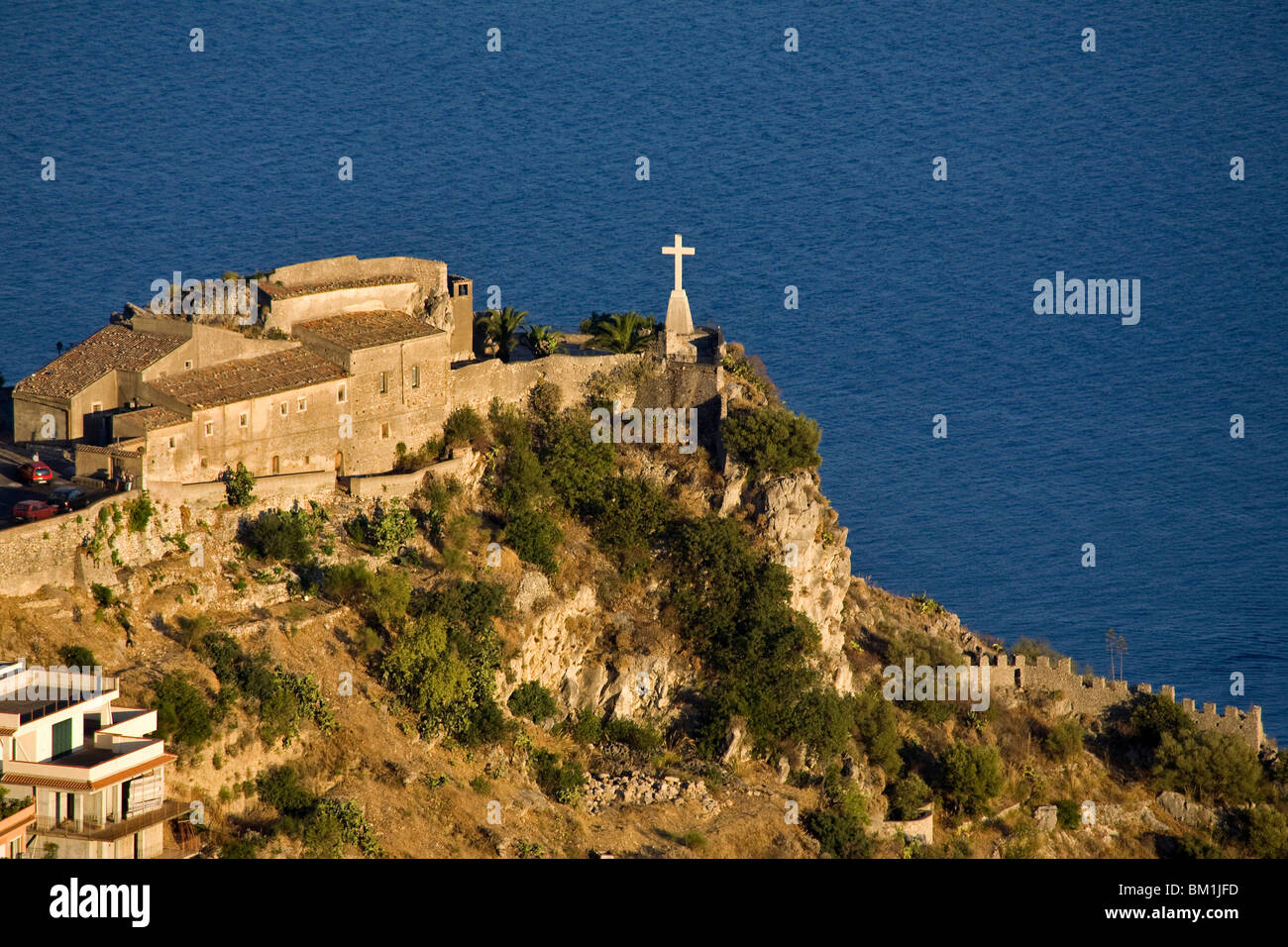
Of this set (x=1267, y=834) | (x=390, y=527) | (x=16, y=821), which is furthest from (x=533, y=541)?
(x=1267, y=834)

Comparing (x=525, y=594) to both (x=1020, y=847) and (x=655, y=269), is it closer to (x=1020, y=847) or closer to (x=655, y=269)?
(x=1020, y=847)

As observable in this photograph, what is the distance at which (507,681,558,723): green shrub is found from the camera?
7069 cm

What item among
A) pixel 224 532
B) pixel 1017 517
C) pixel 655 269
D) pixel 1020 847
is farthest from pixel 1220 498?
pixel 224 532

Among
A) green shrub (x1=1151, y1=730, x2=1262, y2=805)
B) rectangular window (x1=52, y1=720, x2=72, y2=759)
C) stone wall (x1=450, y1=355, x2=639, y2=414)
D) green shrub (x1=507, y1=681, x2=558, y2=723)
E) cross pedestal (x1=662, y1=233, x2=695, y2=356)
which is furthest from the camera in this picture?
green shrub (x1=1151, y1=730, x2=1262, y2=805)

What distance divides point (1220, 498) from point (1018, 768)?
9804 cm

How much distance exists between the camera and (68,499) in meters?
64.6

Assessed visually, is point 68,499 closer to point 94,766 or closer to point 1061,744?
point 94,766

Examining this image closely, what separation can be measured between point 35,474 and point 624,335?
22.6 m

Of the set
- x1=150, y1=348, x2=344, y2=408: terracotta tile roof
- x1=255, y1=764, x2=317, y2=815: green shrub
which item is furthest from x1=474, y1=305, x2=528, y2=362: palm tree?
x1=255, y1=764, x2=317, y2=815: green shrub

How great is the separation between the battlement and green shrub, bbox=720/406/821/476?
1229 centimetres

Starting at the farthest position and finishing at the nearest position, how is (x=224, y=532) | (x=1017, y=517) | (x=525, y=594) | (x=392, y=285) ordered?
(x=1017, y=517) < (x=392, y=285) < (x=525, y=594) < (x=224, y=532)

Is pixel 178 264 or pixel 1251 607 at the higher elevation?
pixel 178 264

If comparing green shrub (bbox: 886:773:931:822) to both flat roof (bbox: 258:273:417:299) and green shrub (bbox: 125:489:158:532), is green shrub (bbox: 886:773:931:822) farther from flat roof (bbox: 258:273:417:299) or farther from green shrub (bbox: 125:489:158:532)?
green shrub (bbox: 125:489:158:532)

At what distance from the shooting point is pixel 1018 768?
79500 millimetres
